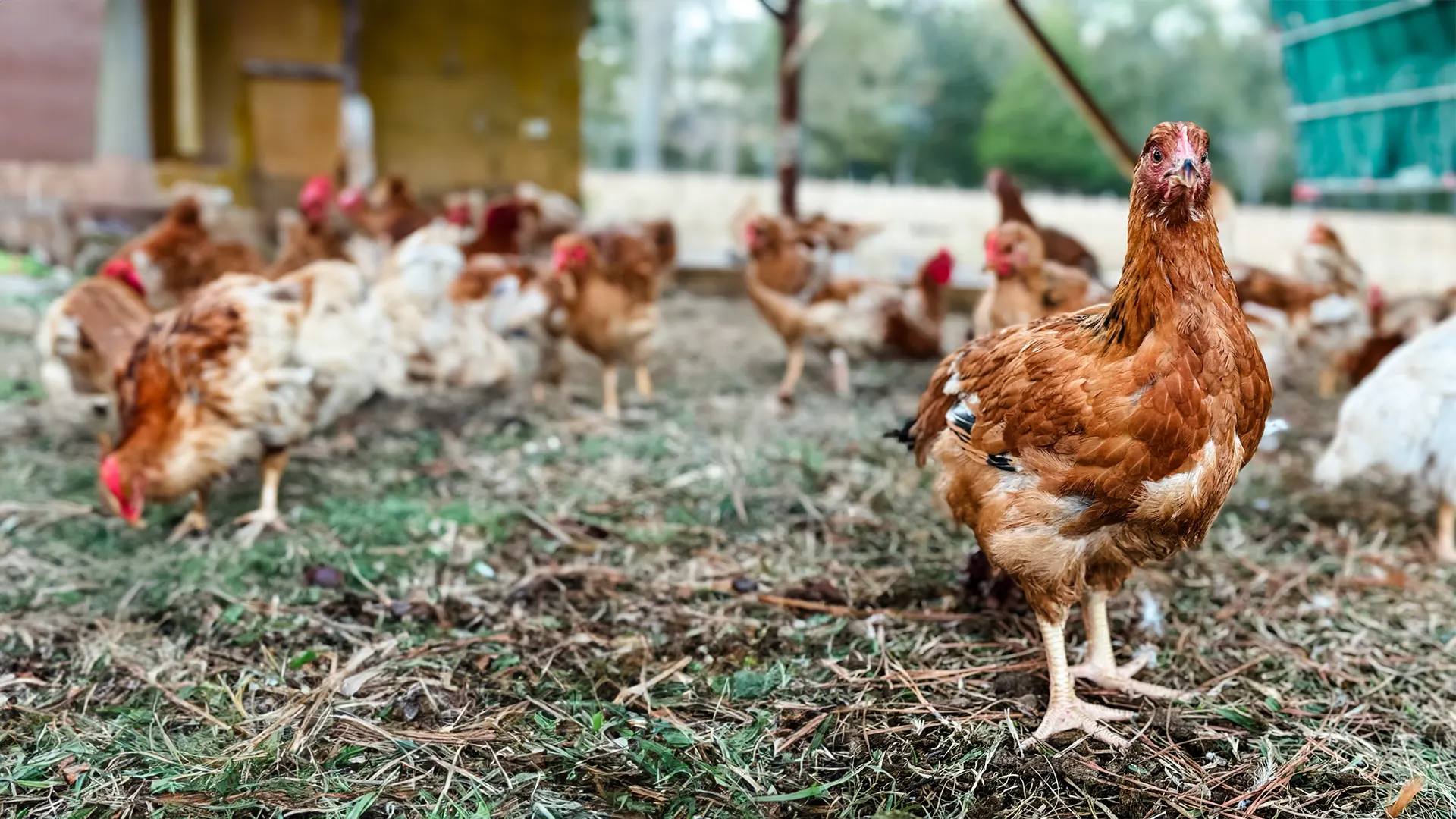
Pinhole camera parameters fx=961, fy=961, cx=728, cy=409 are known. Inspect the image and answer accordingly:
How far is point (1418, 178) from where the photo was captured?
678 cm

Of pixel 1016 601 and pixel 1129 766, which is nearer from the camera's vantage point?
pixel 1129 766

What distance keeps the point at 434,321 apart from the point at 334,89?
5.09m

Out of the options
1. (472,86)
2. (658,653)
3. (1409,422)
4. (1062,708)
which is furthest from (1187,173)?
(472,86)

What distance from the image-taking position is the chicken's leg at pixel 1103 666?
8.43ft

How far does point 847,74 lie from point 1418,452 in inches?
505

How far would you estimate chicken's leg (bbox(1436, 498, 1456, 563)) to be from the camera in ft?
11.7

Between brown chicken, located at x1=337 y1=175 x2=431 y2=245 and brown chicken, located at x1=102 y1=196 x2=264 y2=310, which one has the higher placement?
brown chicken, located at x1=337 y1=175 x2=431 y2=245

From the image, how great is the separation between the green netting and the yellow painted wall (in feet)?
22.1

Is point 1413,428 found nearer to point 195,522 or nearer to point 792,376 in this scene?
point 792,376

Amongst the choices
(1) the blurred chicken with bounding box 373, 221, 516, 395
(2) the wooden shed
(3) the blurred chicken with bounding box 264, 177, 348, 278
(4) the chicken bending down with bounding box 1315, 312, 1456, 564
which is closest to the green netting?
(4) the chicken bending down with bounding box 1315, 312, 1456, 564

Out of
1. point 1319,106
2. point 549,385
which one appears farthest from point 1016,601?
point 1319,106

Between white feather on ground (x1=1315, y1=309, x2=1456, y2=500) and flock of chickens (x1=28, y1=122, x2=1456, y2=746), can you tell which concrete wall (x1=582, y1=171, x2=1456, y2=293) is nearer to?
flock of chickens (x1=28, y1=122, x2=1456, y2=746)

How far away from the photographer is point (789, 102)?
27.3 feet

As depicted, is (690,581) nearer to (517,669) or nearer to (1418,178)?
(517,669)
